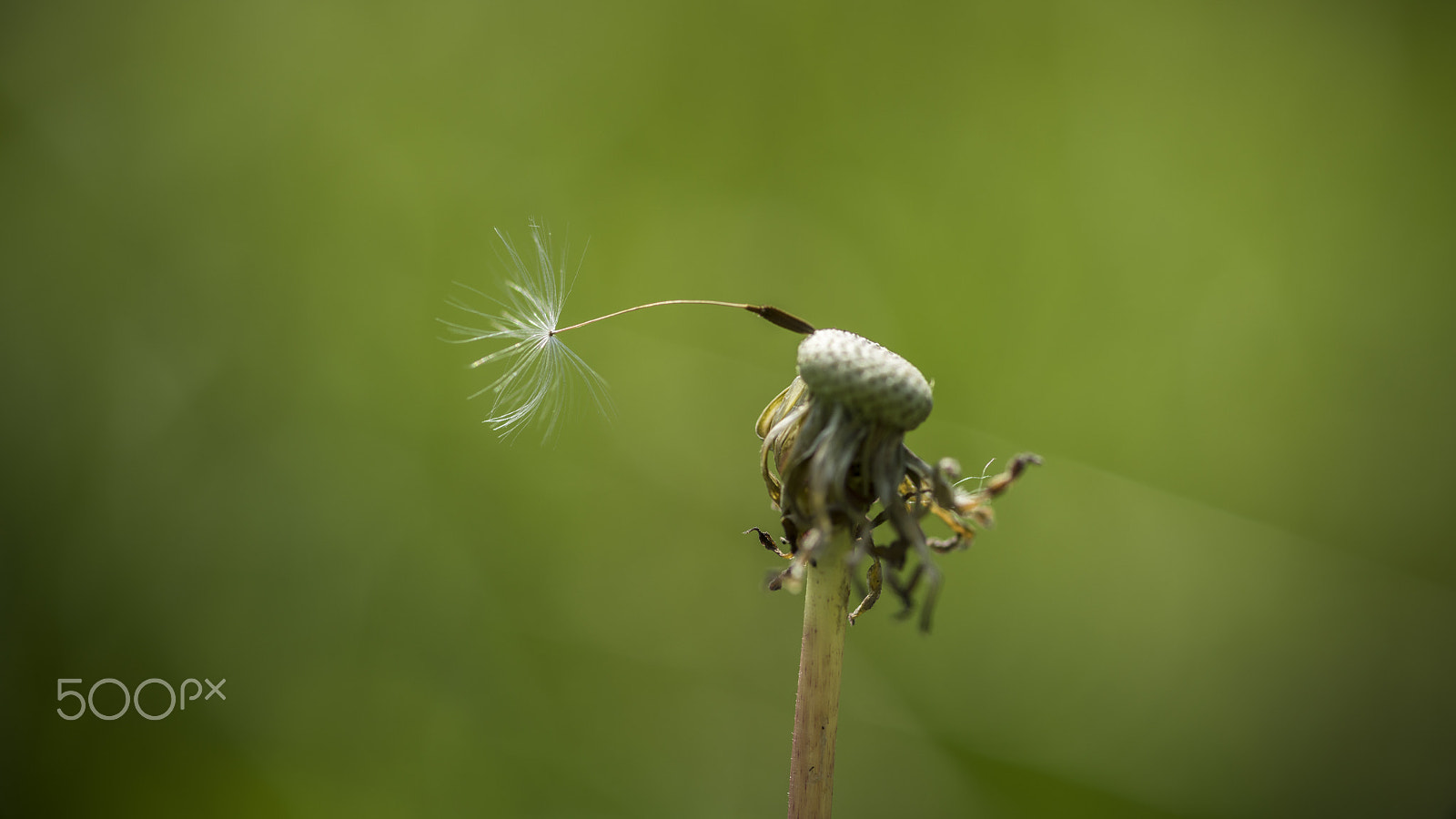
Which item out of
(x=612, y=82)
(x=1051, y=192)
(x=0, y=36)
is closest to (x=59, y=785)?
(x=0, y=36)

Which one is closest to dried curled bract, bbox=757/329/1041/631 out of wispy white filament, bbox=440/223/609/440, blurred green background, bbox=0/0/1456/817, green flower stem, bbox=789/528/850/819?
green flower stem, bbox=789/528/850/819

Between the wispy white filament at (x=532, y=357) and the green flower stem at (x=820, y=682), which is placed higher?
the wispy white filament at (x=532, y=357)

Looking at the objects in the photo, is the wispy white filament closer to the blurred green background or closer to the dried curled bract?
the dried curled bract

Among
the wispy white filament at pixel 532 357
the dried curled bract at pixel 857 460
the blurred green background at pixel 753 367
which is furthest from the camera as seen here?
the blurred green background at pixel 753 367

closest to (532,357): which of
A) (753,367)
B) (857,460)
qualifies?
(857,460)

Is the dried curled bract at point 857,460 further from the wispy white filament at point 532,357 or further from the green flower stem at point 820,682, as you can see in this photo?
the wispy white filament at point 532,357

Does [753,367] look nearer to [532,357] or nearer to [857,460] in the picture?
[532,357]

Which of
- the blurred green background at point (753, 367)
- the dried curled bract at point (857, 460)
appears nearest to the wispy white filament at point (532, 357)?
the dried curled bract at point (857, 460)
